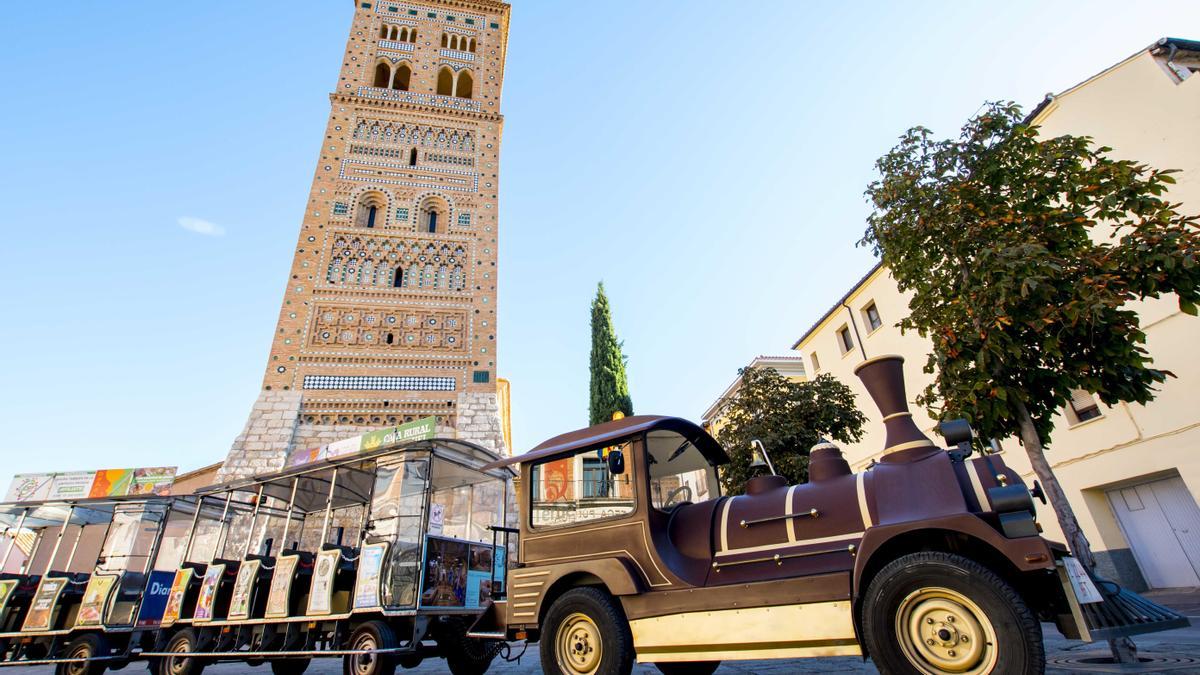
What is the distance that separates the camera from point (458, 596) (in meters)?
7.63

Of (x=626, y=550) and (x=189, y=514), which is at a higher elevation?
(x=189, y=514)

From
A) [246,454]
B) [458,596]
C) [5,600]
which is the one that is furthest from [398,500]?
[246,454]

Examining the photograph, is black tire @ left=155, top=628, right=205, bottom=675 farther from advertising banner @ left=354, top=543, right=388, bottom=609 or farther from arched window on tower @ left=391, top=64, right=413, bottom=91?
arched window on tower @ left=391, top=64, right=413, bottom=91

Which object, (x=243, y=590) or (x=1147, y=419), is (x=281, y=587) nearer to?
(x=243, y=590)

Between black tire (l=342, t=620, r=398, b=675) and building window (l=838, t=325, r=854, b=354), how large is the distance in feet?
62.1

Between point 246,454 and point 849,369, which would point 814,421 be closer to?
point 849,369

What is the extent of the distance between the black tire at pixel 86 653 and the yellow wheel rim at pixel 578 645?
857 cm

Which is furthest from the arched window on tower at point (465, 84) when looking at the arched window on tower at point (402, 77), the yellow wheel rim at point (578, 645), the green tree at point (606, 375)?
the yellow wheel rim at point (578, 645)

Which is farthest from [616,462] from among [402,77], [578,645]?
[402,77]

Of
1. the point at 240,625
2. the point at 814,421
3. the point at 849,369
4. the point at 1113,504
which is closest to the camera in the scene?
the point at 240,625

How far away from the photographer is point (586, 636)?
16.0 feet

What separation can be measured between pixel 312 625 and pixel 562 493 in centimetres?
434

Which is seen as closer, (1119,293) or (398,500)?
(1119,293)

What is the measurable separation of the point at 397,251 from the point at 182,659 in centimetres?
1664
